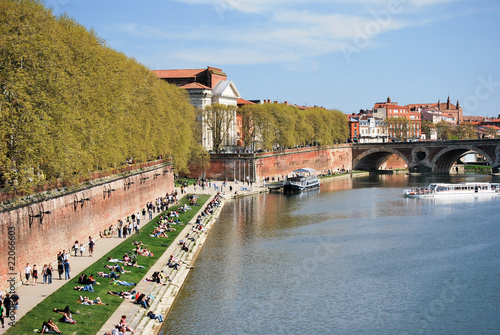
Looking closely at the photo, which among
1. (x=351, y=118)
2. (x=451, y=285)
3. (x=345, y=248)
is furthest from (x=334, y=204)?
(x=351, y=118)

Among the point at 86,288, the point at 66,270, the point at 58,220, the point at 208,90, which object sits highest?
the point at 208,90

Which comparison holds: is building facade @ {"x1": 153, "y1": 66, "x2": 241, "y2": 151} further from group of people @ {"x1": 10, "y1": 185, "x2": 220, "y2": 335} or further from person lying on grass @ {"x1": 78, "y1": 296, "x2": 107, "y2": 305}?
person lying on grass @ {"x1": 78, "y1": 296, "x2": 107, "y2": 305}

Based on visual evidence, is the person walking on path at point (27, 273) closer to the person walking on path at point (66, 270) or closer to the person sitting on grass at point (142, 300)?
the person walking on path at point (66, 270)

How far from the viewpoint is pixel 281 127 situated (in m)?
102

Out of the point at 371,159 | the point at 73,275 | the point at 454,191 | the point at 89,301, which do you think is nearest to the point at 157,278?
the point at 73,275

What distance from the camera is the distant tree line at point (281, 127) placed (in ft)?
323

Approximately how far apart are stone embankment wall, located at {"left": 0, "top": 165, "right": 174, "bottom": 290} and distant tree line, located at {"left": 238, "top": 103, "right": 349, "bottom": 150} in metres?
45.1

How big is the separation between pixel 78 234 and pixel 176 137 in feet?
104

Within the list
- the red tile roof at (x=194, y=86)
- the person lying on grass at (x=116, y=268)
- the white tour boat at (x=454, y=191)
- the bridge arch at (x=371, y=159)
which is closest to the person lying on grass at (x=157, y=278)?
the person lying on grass at (x=116, y=268)

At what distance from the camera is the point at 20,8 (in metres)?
33.7

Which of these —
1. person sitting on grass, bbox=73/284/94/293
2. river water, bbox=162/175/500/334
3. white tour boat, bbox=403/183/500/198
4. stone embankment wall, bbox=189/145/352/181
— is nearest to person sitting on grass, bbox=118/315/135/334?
river water, bbox=162/175/500/334

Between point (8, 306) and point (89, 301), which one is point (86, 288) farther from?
point (8, 306)

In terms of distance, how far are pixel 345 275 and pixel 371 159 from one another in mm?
97010

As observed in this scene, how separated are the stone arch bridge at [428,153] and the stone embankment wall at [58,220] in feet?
233
